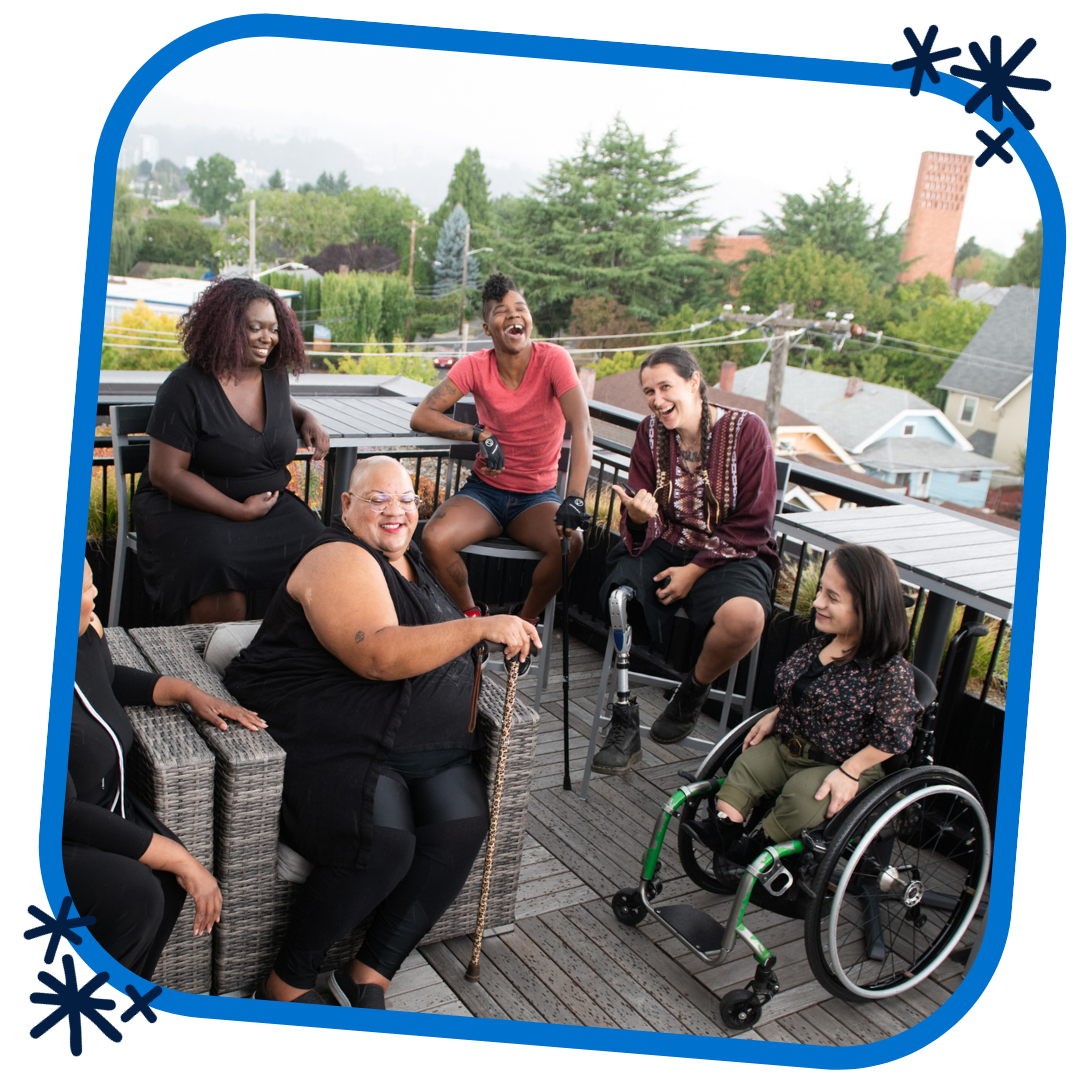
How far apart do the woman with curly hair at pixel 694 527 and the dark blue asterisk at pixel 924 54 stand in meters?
1.41

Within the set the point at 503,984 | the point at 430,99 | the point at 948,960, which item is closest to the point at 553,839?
the point at 503,984

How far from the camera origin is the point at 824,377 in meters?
21.9

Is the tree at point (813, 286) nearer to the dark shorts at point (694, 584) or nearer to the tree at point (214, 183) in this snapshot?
the dark shorts at point (694, 584)

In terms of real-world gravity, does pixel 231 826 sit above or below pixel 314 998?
above

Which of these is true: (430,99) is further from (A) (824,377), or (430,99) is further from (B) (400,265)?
(A) (824,377)

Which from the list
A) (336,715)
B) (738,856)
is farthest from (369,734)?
(738,856)

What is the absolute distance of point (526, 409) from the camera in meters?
3.21

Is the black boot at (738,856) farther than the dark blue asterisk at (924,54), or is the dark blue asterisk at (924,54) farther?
the black boot at (738,856)

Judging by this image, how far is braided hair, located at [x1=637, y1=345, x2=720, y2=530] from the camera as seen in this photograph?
8.82 feet

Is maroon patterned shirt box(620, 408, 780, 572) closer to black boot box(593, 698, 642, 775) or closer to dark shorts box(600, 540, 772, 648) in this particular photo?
dark shorts box(600, 540, 772, 648)

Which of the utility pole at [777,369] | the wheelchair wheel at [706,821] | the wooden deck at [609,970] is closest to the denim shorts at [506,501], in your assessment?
the wooden deck at [609,970]

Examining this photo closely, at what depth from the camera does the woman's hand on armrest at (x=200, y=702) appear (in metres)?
1.88

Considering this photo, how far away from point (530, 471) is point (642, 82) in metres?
1.90

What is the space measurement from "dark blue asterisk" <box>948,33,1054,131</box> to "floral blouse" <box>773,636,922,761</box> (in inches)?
45.6
